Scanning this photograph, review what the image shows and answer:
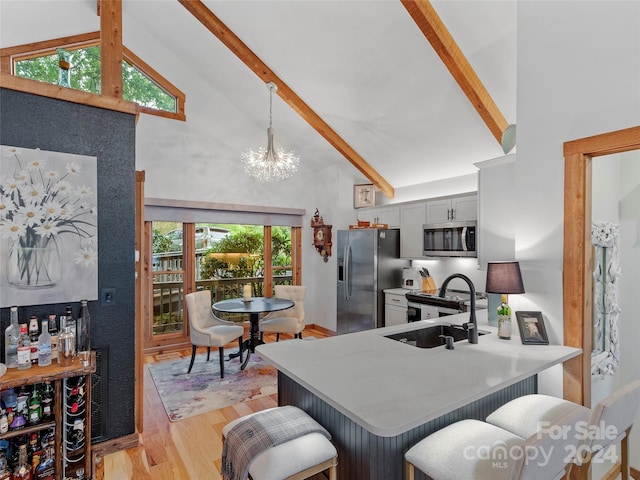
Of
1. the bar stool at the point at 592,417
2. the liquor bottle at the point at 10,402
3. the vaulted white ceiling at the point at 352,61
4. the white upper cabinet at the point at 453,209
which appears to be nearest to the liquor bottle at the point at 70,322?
the liquor bottle at the point at 10,402

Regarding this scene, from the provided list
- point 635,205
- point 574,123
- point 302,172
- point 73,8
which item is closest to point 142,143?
point 73,8

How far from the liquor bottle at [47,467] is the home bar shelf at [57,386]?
7 centimetres

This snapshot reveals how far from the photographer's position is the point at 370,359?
1.78 m

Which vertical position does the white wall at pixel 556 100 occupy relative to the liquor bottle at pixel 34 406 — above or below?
above

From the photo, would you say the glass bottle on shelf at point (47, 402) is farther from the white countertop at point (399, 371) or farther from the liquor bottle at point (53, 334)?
the white countertop at point (399, 371)

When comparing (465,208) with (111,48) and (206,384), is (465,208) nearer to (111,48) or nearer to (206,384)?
(206,384)

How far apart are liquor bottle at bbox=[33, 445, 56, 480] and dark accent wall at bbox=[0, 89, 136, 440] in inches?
13.8

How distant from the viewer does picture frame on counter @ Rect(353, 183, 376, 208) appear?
222 inches

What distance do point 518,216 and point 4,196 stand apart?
3.22m

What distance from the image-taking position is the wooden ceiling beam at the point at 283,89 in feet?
12.3

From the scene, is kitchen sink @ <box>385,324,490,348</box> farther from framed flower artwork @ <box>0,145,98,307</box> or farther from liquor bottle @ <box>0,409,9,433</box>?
liquor bottle @ <box>0,409,9,433</box>

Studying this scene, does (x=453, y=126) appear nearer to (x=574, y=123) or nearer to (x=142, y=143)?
(x=574, y=123)

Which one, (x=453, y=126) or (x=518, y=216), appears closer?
(x=518, y=216)

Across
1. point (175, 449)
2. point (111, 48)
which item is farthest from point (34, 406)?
point (111, 48)
